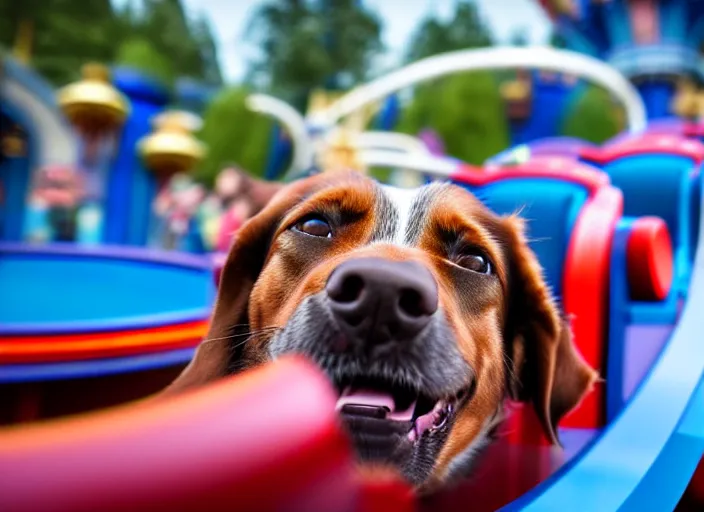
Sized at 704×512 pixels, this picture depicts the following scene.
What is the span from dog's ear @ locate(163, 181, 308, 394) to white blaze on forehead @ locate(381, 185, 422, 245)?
12 centimetres

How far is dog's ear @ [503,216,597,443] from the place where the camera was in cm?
79

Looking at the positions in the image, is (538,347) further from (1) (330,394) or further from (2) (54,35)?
(2) (54,35)

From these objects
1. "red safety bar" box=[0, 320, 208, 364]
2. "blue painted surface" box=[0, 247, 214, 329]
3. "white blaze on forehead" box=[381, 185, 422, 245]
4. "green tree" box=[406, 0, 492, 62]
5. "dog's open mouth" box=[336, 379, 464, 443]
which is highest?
"green tree" box=[406, 0, 492, 62]

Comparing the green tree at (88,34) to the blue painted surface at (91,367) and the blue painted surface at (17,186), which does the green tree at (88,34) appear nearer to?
the blue painted surface at (17,186)

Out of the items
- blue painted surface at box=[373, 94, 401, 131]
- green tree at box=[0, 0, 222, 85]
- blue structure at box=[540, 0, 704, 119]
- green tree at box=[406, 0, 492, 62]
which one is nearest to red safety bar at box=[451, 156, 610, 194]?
blue structure at box=[540, 0, 704, 119]

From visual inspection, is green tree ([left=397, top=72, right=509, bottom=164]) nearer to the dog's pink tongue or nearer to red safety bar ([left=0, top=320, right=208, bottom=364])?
red safety bar ([left=0, top=320, right=208, bottom=364])

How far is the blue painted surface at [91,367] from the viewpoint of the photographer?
1.40 metres

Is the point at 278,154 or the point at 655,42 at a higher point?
the point at 655,42

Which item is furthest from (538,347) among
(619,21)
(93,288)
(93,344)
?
(619,21)

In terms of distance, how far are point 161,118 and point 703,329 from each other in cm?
769

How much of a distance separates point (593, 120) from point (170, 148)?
725 cm

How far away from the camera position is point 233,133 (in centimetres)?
1259

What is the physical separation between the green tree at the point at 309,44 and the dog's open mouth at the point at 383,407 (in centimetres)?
1858

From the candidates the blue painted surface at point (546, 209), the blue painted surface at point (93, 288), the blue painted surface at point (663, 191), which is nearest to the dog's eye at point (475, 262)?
the blue painted surface at point (546, 209)
